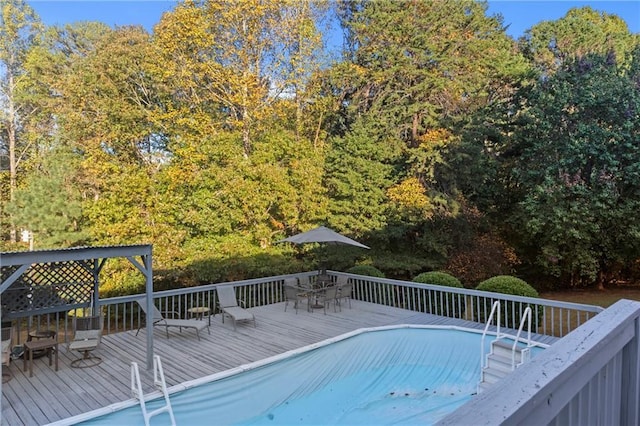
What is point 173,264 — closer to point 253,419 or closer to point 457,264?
point 253,419

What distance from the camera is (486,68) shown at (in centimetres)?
1633

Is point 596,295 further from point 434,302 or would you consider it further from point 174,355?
point 174,355

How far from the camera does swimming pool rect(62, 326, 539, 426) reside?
5.72 metres

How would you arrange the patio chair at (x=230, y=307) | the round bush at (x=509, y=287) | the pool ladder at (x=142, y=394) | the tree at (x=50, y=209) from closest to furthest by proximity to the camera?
1. the pool ladder at (x=142, y=394)
2. the round bush at (x=509, y=287)
3. the patio chair at (x=230, y=307)
4. the tree at (x=50, y=209)

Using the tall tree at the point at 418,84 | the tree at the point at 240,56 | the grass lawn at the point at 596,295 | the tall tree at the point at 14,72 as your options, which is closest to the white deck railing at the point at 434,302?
the grass lawn at the point at 596,295

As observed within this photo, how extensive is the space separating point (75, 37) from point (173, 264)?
1180 cm

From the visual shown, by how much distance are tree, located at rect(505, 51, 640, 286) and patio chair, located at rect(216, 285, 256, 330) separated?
9746 millimetres

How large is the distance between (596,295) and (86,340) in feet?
51.2

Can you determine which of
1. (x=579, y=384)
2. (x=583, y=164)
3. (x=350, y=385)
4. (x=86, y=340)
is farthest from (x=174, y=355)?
(x=583, y=164)

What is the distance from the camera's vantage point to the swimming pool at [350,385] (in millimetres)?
5723

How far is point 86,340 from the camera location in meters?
6.38

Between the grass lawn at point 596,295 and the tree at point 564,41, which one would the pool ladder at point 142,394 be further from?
the tree at point 564,41

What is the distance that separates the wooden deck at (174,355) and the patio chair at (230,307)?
0.75 feet

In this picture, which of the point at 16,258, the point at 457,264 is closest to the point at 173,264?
the point at 16,258
